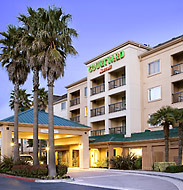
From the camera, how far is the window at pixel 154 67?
35.3m

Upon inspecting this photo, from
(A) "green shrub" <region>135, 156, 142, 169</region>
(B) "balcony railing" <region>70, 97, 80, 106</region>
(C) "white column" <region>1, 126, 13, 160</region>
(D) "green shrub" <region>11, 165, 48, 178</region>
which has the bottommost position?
(A) "green shrub" <region>135, 156, 142, 169</region>

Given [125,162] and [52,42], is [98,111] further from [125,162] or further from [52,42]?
[52,42]

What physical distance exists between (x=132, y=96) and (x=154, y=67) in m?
4.33

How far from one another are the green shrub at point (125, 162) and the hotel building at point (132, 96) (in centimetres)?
110

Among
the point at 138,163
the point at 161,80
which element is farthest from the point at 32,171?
the point at 161,80

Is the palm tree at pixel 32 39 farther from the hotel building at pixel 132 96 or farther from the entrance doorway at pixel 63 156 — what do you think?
the entrance doorway at pixel 63 156

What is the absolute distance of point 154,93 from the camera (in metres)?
35.6

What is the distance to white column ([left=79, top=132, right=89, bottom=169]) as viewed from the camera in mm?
34000

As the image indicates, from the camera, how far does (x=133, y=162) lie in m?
31.0

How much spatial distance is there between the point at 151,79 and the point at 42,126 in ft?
46.5

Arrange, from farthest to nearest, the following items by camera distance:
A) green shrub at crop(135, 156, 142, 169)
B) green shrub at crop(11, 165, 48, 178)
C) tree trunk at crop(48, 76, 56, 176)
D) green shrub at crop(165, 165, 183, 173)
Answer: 1. green shrub at crop(135, 156, 142, 169)
2. green shrub at crop(165, 165, 183, 173)
3. green shrub at crop(11, 165, 48, 178)
4. tree trunk at crop(48, 76, 56, 176)

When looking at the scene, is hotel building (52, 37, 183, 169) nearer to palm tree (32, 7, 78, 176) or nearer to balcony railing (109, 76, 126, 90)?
balcony railing (109, 76, 126, 90)

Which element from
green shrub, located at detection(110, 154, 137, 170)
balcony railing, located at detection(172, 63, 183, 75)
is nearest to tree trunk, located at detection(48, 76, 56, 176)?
green shrub, located at detection(110, 154, 137, 170)

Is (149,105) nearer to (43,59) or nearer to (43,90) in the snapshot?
(43,59)
